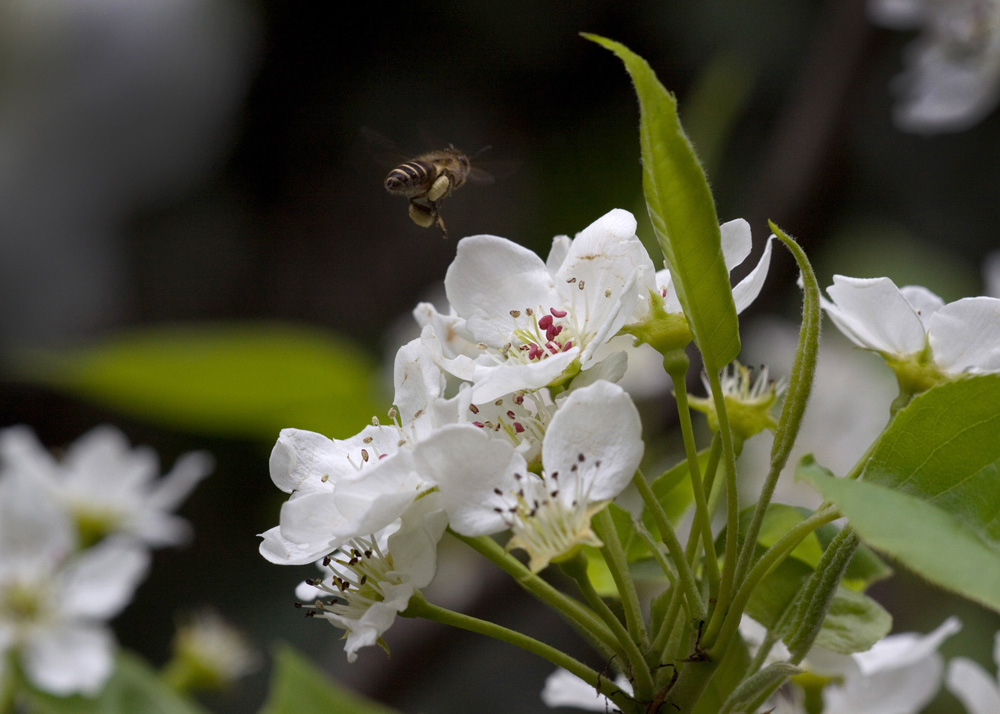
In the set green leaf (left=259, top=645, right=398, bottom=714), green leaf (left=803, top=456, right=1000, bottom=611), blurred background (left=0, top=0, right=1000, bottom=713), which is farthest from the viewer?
blurred background (left=0, top=0, right=1000, bottom=713)

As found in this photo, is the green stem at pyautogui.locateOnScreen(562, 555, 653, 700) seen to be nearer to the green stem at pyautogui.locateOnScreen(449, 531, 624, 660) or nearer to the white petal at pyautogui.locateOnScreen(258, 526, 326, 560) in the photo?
the green stem at pyautogui.locateOnScreen(449, 531, 624, 660)

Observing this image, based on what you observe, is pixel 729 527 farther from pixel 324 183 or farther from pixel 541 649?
pixel 324 183

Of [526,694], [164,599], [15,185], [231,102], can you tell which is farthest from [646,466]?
[15,185]

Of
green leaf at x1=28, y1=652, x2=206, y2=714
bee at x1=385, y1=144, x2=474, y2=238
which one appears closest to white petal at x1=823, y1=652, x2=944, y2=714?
bee at x1=385, y1=144, x2=474, y2=238

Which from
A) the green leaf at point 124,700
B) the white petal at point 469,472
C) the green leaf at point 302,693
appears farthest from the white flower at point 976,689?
the green leaf at point 124,700

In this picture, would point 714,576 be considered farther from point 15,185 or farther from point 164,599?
point 15,185
